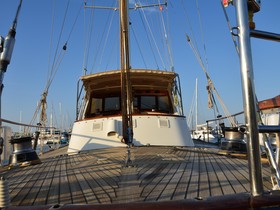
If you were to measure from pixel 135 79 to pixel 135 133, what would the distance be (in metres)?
2.22

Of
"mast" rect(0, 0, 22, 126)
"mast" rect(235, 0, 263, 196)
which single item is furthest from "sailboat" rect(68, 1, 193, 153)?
"mast" rect(235, 0, 263, 196)

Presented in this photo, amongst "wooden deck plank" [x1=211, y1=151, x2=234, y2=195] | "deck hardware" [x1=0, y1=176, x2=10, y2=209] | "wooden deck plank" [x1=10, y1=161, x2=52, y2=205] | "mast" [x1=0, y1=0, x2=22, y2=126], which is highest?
"mast" [x1=0, y1=0, x2=22, y2=126]

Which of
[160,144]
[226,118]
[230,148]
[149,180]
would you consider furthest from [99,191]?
[226,118]

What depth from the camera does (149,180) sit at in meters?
2.90

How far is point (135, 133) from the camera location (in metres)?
7.56

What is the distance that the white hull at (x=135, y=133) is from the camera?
7.50 metres

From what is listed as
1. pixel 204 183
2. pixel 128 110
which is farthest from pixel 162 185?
pixel 128 110

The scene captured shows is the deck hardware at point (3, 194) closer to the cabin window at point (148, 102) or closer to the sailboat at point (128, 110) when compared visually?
the sailboat at point (128, 110)

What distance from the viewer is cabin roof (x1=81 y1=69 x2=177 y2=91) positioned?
28.0 feet

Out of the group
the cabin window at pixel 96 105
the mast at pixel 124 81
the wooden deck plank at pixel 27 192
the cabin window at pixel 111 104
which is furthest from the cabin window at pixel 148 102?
the wooden deck plank at pixel 27 192

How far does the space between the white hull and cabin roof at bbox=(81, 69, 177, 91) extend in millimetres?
1468

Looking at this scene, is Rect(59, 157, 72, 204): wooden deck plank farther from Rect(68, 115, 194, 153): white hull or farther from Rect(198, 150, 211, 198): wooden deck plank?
Rect(68, 115, 194, 153): white hull

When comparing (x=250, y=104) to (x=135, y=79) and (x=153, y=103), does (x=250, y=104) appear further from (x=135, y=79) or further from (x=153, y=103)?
(x=153, y=103)

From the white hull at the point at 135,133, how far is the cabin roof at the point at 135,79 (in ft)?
4.82
